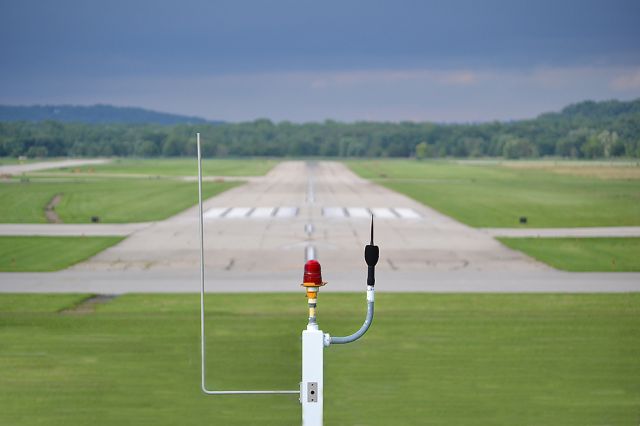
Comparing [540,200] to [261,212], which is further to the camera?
[540,200]

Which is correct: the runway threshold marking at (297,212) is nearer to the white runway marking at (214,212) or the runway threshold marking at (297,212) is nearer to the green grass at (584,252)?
the white runway marking at (214,212)

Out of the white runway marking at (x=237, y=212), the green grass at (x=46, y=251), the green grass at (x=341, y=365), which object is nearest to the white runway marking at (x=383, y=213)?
the white runway marking at (x=237, y=212)

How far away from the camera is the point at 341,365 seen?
12641 millimetres

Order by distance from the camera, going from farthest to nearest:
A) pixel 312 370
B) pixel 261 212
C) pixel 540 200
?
pixel 540 200 → pixel 261 212 → pixel 312 370

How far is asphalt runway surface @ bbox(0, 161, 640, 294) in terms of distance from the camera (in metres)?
23.7

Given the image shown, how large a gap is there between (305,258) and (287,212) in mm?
17604

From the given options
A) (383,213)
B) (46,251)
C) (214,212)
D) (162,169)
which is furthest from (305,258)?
(162,169)

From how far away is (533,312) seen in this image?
62.0 feet

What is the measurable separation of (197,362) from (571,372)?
5846mm

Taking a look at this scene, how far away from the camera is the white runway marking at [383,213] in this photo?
4406cm

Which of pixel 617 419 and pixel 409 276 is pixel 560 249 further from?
pixel 617 419

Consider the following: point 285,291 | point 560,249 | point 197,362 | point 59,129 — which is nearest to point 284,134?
point 59,129

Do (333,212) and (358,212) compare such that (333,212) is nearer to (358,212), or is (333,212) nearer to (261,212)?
(358,212)

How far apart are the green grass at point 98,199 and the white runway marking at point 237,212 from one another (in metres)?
3.44
